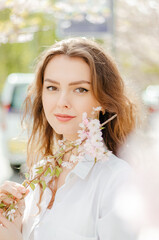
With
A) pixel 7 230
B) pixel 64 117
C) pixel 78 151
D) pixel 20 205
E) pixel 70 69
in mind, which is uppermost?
pixel 70 69

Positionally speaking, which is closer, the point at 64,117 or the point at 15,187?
the point at 15,187

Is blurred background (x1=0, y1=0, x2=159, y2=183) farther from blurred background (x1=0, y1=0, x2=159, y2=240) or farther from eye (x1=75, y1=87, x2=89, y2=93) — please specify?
eye (x1=75, y1=87, x2=89, y2=93)

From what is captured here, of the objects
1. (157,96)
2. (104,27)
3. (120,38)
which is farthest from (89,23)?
(120,38)

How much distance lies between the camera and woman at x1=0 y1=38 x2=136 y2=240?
1.75 meters

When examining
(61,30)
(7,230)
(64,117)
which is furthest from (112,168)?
(61,30)

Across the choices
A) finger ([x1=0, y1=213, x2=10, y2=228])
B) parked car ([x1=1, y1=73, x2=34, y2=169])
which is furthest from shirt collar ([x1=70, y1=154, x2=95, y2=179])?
parked car ([x1=1, y1=73, x2=34, y2=169])

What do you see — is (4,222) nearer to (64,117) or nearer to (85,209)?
(85,209)

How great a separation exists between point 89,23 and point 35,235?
4950 mm

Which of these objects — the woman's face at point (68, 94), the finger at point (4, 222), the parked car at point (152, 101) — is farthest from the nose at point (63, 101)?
the parked car at point (152, 101)

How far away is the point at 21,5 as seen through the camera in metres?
4.99

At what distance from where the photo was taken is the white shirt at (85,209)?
1677 mm

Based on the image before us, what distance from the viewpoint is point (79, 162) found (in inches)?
77.7

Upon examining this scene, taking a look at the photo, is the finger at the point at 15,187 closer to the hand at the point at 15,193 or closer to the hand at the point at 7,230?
the hand at the point at 15,193

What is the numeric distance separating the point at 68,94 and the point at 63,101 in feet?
0.15
